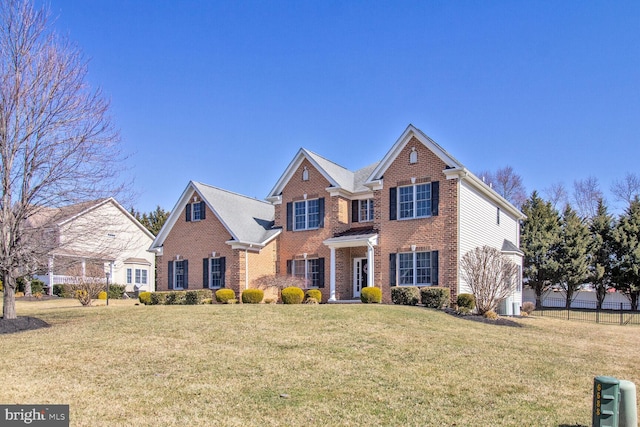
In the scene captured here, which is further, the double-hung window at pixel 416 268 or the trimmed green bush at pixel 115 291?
the trimmed green bush at pixel 115 291

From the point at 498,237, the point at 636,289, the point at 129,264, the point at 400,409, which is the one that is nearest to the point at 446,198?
the point at 498,237

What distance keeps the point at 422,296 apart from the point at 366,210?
6.93 m

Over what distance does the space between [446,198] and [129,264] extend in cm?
3155

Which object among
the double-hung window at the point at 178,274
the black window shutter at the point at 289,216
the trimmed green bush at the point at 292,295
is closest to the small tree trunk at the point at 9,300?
the trimmed green bush at the point at 292,295

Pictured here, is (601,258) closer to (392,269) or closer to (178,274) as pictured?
(392,269)

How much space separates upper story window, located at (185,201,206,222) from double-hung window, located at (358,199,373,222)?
8.85 meters

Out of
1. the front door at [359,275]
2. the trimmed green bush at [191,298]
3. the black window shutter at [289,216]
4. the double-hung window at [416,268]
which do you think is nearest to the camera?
the double-hung window at [416,268]

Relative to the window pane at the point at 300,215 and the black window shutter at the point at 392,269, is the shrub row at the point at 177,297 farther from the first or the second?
the black window shutter at the point at 392,269

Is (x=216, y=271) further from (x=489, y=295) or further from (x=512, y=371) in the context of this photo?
(x=512, y=371)

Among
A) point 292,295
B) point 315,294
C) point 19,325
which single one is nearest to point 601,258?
point 315,294

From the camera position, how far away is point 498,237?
28.0 metres

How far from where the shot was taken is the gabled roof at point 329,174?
27.0m

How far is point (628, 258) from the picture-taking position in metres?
35.6

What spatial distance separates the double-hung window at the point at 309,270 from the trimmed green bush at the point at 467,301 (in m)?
7.90
